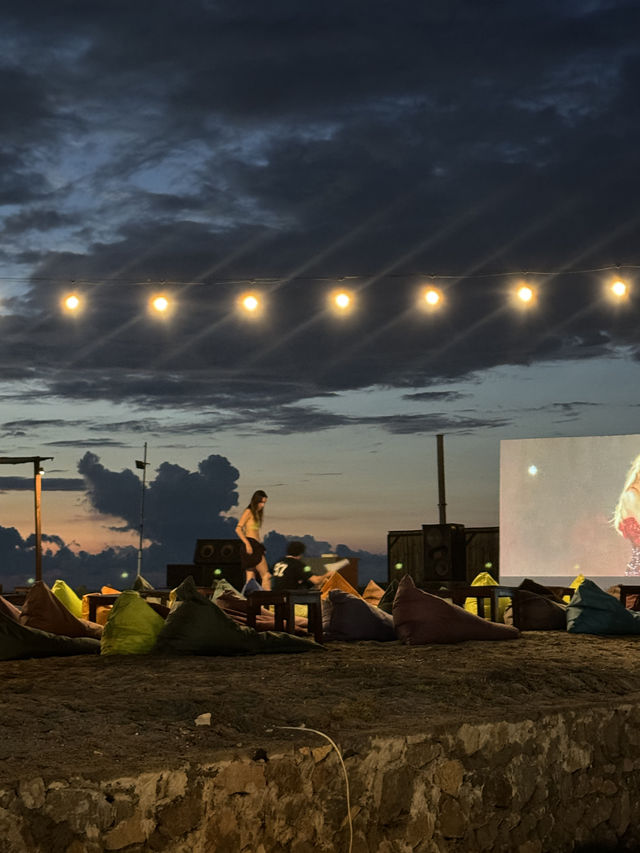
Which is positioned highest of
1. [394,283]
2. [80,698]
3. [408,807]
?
[394,283]

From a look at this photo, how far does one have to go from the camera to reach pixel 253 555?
8430mm

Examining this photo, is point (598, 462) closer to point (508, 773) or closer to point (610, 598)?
point (610, 598)

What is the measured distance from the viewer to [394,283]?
923 centimetres

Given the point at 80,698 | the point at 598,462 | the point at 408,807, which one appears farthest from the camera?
the point at 598,462

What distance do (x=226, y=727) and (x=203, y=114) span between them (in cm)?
726

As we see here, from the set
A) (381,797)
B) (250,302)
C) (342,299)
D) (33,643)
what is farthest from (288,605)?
(250,302)

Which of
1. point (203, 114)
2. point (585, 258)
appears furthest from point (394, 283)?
point (203, 114)

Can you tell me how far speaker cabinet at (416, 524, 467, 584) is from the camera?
13.6 m

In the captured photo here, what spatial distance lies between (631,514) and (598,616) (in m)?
5.33

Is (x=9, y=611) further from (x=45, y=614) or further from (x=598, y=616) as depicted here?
(x=598, y=616)

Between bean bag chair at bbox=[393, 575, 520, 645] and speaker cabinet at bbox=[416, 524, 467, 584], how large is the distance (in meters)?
7.61

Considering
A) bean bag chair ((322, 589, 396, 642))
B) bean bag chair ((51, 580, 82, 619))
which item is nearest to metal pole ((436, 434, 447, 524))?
bean bag chair ((51, 580, 82, 619))

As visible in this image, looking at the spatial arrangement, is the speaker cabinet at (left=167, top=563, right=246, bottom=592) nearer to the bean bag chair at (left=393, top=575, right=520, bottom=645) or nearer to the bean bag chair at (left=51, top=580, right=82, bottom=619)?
the bean bag chair at (left=51, top=580, right=82, bottom=619)

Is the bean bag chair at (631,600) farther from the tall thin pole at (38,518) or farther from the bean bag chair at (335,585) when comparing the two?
the tall thin pole at (38,518)
